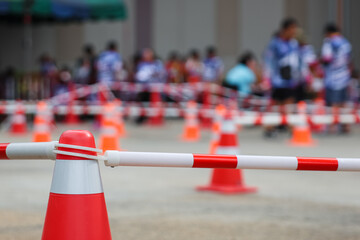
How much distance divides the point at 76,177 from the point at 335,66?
11.4 meters

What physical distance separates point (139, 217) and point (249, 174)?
3.09 m

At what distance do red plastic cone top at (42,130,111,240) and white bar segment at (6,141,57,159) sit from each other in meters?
0.04

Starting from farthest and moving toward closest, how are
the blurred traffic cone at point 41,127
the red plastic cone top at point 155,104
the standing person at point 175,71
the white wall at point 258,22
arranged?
the white wall at point 258,22, the standing person at point 175,71, the red plastic cone top at point 155,104, the blurred traffic cone at point 41,127

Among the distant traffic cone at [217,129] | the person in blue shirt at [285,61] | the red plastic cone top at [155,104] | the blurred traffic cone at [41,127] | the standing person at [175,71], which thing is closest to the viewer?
the distant traffic cone at [217,129]

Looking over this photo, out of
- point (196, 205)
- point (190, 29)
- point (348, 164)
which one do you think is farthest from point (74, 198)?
point (190, 29)

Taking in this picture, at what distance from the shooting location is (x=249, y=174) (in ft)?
26.4

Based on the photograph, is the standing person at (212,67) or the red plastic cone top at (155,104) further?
the standing person at (212,67)

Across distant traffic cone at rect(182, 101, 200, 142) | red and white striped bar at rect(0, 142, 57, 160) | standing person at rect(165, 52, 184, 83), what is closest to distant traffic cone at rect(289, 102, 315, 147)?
distant traffic cone at rect(182, 101, 200, 142)

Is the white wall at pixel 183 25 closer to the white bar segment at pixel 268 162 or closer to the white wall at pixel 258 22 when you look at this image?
the white wall at pixel 258 22

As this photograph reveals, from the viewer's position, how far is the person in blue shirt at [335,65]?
13.9 metres

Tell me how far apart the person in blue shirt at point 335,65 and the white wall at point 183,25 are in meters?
14.1

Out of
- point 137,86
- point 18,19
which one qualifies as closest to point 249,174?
point 137,86

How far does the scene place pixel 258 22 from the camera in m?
26.9

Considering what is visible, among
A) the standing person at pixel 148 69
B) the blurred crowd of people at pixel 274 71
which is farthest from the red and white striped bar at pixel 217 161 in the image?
the standing person at pixel 148 69
